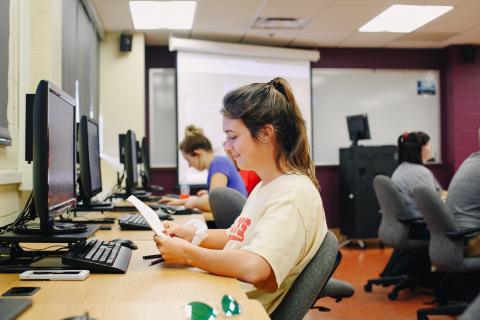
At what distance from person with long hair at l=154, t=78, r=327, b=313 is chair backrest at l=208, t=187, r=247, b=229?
0.81m

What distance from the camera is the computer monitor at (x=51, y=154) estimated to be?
1278 mm

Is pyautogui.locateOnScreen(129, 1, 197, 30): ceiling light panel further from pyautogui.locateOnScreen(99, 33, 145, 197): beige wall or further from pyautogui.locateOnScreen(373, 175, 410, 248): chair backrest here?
pyautogui.locateOnScreen(373, 175, 410, 248): chair backrest

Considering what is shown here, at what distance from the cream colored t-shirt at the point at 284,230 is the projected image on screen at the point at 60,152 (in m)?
0.55

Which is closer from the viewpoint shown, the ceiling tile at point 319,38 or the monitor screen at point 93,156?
the monitor screen at point 93,156

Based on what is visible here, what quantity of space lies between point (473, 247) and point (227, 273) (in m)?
2.23

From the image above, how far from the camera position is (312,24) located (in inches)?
220

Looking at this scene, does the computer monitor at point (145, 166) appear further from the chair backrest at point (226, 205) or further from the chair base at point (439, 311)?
the chair base at point (439, 311)

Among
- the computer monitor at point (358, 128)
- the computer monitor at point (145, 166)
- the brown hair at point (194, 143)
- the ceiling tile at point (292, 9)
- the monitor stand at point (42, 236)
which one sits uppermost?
the ceiling tile at point (292, 9)

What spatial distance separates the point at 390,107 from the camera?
6.86 m

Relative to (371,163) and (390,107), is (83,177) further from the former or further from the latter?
(390,107)

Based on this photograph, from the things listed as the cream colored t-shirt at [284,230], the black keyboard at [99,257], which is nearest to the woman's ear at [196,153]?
the black keyboard at [99,257]

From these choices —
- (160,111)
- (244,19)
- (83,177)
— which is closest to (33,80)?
(83,177)

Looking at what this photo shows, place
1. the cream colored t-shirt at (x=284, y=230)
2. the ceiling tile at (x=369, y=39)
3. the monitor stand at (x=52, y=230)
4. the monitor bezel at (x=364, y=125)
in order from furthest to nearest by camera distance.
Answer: the ceiling tile at (x=369, y=39), the monitor bezel at (x=364, y=125), the monitor stand at (x=52, y=230), the cream colored t-shirt at (x=284, y=230)

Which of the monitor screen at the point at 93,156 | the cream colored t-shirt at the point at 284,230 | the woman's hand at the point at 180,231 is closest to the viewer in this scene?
the cream colored t-shirt at the point at 284,230
